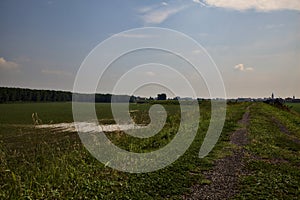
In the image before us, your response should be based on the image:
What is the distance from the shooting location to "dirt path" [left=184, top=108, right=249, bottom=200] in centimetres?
673

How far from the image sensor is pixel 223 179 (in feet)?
25.7

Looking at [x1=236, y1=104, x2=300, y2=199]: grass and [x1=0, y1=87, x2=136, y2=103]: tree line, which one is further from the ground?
[x1=0, y1=87, x2=136, y2=103]: tree line

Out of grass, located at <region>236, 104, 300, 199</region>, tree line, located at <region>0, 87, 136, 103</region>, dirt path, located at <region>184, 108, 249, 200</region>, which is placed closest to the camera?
dirt path, located at <region>184, 108, 249, 200</region>

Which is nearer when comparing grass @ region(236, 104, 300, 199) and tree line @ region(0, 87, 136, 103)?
grass @ region(236, 104, 300, 199)

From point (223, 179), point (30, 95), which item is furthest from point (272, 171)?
point (30, 95)

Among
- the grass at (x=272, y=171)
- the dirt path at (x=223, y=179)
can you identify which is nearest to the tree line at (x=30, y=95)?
the grass at (x=272, y=171)

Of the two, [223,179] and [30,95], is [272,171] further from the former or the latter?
[30,95]

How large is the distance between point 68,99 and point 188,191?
436 feet

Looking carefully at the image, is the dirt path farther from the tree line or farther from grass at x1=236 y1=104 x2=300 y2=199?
the tree line

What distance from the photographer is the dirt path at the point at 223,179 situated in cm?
673

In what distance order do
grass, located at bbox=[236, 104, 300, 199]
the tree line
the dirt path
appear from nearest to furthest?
the dirt path < grass, located at bbox=[236, 104, 300, 199] < the tree line

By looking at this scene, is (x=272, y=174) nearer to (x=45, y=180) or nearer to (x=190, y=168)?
(x=190, y=168)

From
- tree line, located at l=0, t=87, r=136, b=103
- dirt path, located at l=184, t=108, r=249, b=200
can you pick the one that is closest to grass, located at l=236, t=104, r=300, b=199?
dirt path, located at l=184, t=108, r=249, b=200

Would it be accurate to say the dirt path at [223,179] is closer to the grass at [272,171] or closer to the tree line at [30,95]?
the grass at [272,171]
